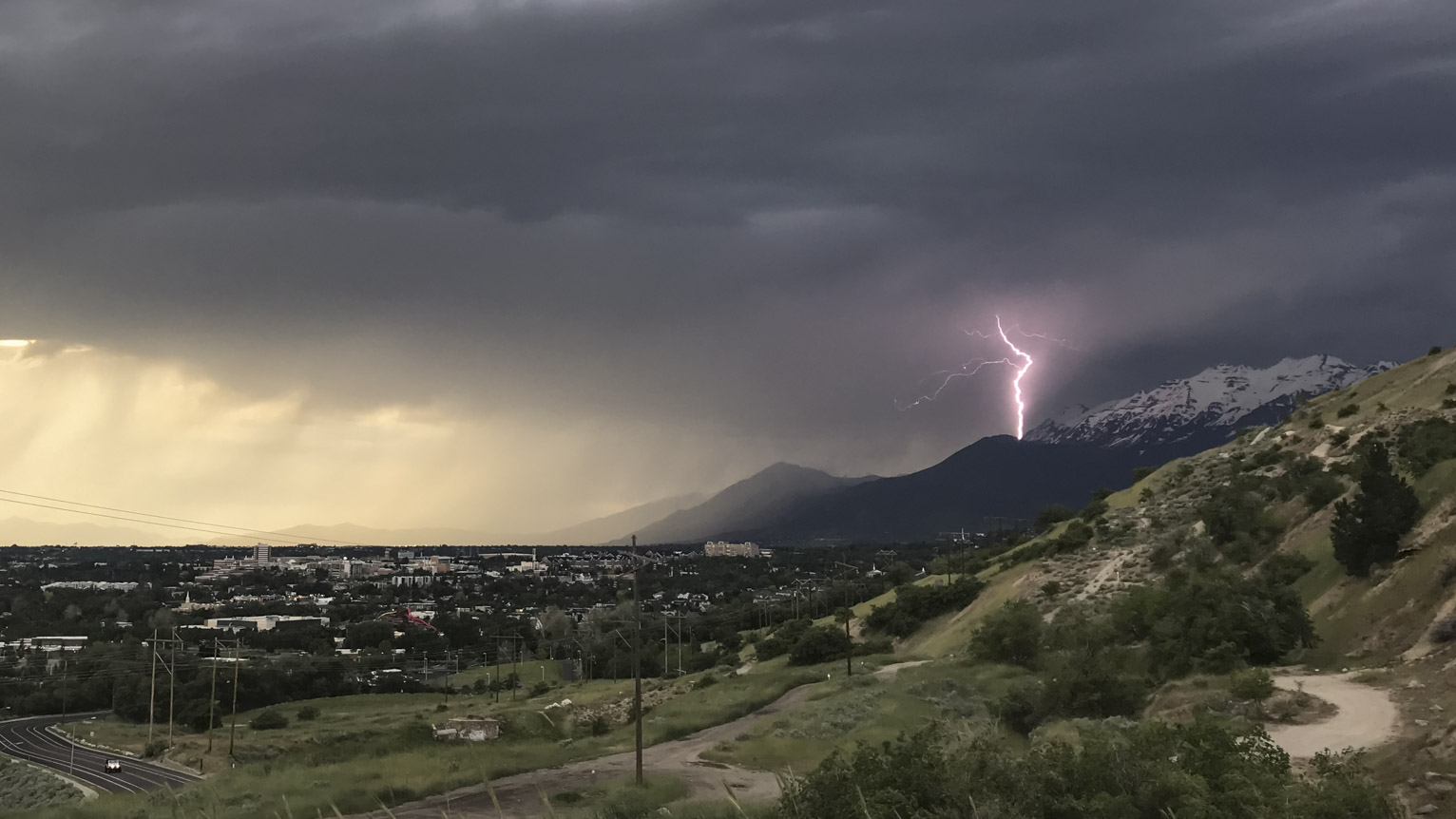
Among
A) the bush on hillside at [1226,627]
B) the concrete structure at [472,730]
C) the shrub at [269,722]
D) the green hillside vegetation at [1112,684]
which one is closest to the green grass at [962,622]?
the green hillside vegetation at [1112,684]

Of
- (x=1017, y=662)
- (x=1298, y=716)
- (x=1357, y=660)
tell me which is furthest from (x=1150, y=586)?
(x=1298, y=716)

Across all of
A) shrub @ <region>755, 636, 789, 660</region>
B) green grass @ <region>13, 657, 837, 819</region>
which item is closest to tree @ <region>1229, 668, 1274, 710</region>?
green grass @ <region>13, 657, 837, 819</region>

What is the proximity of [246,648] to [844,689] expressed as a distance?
347 ft

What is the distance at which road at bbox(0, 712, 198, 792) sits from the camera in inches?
2573

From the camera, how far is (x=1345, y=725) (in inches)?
1359

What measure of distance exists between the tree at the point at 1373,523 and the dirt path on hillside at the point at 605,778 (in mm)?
31908

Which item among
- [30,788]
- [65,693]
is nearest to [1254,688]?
[30,788]

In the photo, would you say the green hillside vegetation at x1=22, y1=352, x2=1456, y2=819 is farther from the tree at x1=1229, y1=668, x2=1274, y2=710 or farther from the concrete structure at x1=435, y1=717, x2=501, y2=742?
the concrete structure at x1=435, y1=717, x2=501, y2=742

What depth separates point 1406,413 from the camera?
76312mm

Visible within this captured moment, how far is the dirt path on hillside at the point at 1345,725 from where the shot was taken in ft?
106

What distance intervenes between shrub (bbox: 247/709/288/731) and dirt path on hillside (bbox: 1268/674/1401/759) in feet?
279

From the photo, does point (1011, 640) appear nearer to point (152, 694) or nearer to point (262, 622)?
point (152, 694)

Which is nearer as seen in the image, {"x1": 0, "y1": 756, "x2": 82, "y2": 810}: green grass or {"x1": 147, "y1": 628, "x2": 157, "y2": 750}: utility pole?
{"x1": 0, "y1": 756, "x2": 82, "y2": 810}: green grass

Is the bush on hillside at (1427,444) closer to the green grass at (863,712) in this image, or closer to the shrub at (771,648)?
the green grass at (863,712)
